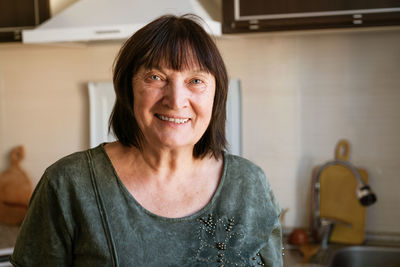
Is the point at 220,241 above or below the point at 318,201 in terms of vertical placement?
above

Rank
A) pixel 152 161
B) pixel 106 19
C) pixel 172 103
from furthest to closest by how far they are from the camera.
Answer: pixel 106 19, pixel 152 161, pixel 172 103

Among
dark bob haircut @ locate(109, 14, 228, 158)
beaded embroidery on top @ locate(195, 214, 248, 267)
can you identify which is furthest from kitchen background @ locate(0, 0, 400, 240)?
beaded embroidery on top @ locate(195, 214, 248, 267)

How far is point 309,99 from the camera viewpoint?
2.29m

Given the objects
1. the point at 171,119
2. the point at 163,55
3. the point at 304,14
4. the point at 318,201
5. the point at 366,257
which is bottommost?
the point at 366,257

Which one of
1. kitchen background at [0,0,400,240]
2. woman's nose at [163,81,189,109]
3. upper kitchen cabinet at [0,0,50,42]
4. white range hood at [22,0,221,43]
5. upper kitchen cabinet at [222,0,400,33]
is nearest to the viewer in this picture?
woman's nose at [163,81,189,109]

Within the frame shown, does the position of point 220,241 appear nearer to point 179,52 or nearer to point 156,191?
point 156,191

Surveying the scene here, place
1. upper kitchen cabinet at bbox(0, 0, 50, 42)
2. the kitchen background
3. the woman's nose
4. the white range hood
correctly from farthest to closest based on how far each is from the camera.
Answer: upper kitchen cabinet at bbox(0, 0, 50, 42)
the kitchen background
the white range hood
the woman's nose

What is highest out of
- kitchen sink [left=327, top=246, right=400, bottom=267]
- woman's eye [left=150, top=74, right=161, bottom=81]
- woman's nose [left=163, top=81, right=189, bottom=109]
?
woman's eye [left=150, top=74, right=161, bottom=81]

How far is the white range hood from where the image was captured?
6.78ft

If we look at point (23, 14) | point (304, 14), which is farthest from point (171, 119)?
point (23, 14)

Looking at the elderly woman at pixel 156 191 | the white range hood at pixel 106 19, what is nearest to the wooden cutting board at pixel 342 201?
the white range hood at pixel 106 19

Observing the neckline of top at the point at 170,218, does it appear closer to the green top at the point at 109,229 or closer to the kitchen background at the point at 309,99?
the green top at the point at 109,229

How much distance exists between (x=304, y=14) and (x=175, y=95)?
46.7 inches

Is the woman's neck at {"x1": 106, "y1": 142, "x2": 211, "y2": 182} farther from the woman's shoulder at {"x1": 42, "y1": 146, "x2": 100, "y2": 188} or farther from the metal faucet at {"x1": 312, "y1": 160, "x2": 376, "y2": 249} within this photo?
the metal faucet at {"x1": 312, "y1": 160, "x2": 376, "y2": 249}
